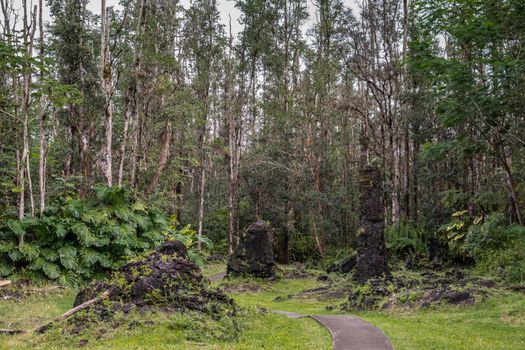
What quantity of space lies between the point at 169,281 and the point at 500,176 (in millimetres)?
15650

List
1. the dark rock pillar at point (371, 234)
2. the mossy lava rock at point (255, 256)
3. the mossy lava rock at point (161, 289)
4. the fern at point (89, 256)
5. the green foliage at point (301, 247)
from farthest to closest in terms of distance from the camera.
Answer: the green foliage at point (301, 247)
the mossy lava rock at point (255, 256)
the dark rock pillar at point (371, 234)
the fern at point (89, 256)
the mossy lava rock at point (161, 289)

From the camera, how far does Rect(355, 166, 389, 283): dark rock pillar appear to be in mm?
15766

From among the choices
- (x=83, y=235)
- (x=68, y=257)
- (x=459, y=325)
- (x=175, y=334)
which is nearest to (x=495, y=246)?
(x=459, y=325)

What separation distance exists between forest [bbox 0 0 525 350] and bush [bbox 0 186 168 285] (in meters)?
0.06

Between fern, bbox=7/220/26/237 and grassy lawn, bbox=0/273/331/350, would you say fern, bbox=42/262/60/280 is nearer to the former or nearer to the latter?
fern, bbox=7/220/26/237

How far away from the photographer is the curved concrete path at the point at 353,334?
7930mm

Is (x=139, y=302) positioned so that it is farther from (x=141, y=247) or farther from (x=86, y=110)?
(x=86, y=110)

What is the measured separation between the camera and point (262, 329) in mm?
9508

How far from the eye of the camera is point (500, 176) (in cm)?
1995

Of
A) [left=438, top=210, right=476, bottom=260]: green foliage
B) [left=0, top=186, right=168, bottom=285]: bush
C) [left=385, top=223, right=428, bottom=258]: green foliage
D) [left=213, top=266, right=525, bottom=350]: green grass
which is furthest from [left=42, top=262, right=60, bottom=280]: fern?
[left=438, top=210, right=476, bottom=260]: green foliage

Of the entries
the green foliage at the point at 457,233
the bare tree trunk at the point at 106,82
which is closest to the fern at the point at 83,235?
the bare tree trunk at the point at 106,82

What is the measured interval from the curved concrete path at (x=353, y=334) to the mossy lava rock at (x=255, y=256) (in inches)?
361

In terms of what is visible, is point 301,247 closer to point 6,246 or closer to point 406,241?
point 406,241

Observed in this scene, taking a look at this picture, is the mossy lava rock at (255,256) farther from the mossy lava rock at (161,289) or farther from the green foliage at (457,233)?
the mossy lava rock at (161,289)
